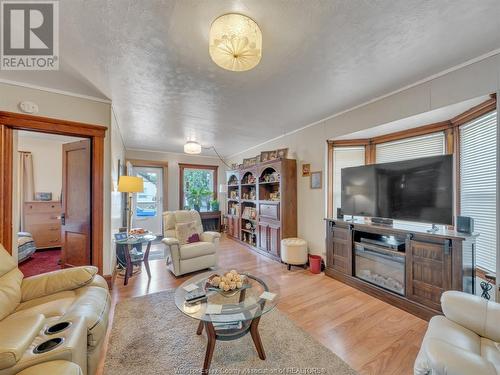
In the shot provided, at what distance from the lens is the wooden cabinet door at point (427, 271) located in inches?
83.4

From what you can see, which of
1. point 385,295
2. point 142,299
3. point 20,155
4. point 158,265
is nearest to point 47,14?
point 142,299

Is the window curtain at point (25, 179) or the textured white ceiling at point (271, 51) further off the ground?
the textured white ceiling at point (271, 51)

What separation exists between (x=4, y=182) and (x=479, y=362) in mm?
4145

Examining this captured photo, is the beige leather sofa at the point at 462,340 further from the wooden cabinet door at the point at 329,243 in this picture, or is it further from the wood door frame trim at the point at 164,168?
the wood door frame trim at the point at 164,168

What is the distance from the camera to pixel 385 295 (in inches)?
102

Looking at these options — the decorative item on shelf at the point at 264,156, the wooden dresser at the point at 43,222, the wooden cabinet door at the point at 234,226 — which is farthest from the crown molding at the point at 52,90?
the wooden cabinet door at the point at 234,226

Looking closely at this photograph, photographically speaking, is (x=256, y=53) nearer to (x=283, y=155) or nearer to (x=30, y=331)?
(x=30, y=331)

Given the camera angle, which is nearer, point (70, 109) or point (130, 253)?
point (70, 109)

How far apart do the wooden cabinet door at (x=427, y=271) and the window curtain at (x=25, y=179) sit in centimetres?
702

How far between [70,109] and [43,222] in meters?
3.36

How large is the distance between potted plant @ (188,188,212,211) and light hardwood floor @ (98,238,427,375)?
10.2ft

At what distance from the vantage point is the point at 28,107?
243cm

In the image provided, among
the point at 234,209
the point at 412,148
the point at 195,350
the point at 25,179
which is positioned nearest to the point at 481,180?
the point at 412,148

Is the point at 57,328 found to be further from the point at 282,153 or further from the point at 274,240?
the point at 282,153
